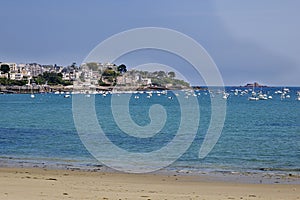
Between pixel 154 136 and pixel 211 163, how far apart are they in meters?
16.2

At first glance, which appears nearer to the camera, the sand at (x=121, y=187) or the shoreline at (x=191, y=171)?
the sand at (x=121, y=187)

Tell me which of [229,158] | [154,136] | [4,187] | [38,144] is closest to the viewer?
[4,187]

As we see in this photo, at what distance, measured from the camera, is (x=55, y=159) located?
27297 millimetres

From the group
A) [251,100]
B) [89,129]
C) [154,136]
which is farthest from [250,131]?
[251,100]

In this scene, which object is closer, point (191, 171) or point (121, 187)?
point (121, 187)

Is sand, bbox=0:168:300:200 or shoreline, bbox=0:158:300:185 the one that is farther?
shoreline, bbox=0:158:300:185

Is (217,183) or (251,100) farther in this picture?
(251,100)

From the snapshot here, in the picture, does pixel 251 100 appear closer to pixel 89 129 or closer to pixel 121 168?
pixel 89 129

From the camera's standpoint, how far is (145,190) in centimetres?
1719

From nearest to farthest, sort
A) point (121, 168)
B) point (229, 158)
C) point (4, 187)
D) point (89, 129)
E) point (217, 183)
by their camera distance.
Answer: point (4, 187)
point (217, 183)
point (121, 168)
point (229, 158)
point (89, 129)

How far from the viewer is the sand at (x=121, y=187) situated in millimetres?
15391

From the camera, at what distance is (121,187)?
17.7 meters

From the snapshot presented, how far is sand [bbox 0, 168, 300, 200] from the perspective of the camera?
A: 606 inches

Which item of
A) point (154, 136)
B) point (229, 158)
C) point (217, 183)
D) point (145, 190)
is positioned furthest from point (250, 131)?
point (145, 190)
